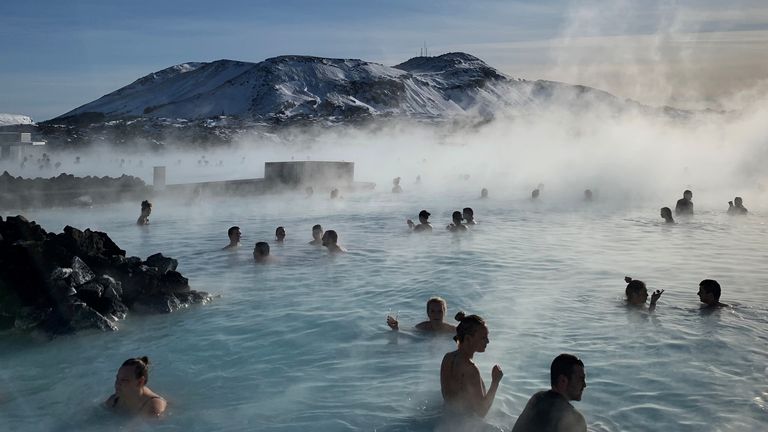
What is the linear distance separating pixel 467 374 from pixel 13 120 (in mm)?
60721

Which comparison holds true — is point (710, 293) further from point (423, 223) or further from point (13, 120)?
point (13, 120)

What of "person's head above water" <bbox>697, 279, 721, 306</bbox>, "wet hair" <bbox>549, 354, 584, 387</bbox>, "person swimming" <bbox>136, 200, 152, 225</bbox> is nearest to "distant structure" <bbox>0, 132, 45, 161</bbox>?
"person swimming" <bbox>136, 200, 152, 225</bbox>

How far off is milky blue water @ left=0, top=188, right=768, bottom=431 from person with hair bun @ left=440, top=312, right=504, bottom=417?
0.24 meters

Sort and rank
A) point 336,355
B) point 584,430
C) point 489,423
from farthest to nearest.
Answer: point 336,355, point 489,423, point 584,430

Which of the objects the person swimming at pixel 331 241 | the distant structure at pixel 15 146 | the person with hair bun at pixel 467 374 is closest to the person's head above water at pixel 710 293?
the person with hair bun at pixel 467 374

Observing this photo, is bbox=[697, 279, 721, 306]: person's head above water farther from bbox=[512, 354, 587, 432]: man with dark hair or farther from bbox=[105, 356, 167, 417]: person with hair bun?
bbox=[105, 356, 167, 417]: person with hair bun

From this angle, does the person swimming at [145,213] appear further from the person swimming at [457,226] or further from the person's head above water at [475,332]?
the person's head above water at [475,332]

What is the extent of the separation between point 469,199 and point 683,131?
27.6 metres

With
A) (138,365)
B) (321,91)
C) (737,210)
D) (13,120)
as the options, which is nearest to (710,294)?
(138,365)

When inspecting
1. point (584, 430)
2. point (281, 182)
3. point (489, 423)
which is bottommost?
point (489, 423)

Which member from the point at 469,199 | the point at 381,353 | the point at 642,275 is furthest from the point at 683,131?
the point at 381,353

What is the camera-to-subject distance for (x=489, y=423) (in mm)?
4863

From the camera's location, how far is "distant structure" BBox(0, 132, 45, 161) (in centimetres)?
3297

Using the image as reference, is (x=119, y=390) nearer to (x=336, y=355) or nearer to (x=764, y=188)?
(x=336, y=355)
